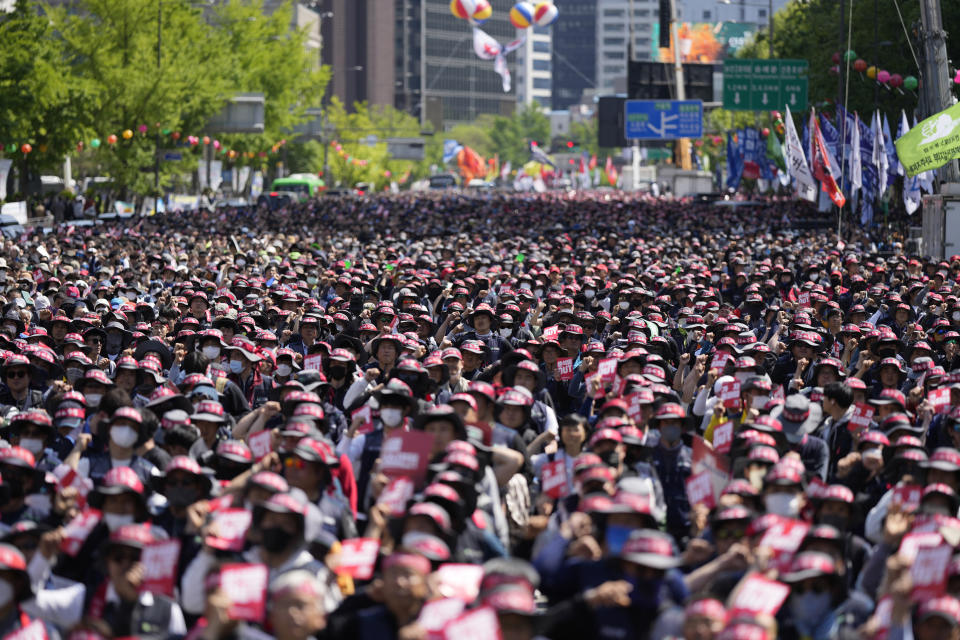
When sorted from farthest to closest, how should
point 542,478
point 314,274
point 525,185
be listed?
1. point 525,185
2. point 314,274
3. point 542,478

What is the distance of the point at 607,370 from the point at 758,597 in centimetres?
630

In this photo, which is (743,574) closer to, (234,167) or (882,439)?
(882,439)

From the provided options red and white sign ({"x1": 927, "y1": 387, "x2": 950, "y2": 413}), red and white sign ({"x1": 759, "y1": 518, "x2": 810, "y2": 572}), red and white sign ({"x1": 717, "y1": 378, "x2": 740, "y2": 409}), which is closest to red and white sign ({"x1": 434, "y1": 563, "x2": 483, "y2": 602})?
red and white sign ({"x1": 759, "y1": 518, "x2": 810, "y2": 572})

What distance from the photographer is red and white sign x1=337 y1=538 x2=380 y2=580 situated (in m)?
7.00

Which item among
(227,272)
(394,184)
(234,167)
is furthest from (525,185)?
(227,272)

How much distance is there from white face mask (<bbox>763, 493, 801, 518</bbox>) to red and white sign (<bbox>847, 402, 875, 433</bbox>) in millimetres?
2775

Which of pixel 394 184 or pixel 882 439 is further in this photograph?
pixel 394 184

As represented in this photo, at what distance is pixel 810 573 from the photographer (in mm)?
6582

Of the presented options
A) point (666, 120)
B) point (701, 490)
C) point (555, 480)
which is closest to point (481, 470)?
point (555, 480)

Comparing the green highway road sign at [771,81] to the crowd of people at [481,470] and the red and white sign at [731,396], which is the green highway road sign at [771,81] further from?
the red and white sign at [731,396]

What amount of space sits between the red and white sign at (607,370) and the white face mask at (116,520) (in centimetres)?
538

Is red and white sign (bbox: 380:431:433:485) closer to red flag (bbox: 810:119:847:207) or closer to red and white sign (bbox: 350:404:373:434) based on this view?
red and white sign (bbox: 350:404:373:434)

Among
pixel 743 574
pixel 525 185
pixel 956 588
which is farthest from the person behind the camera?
pixel 525 185

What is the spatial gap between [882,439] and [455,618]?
4259 mm
